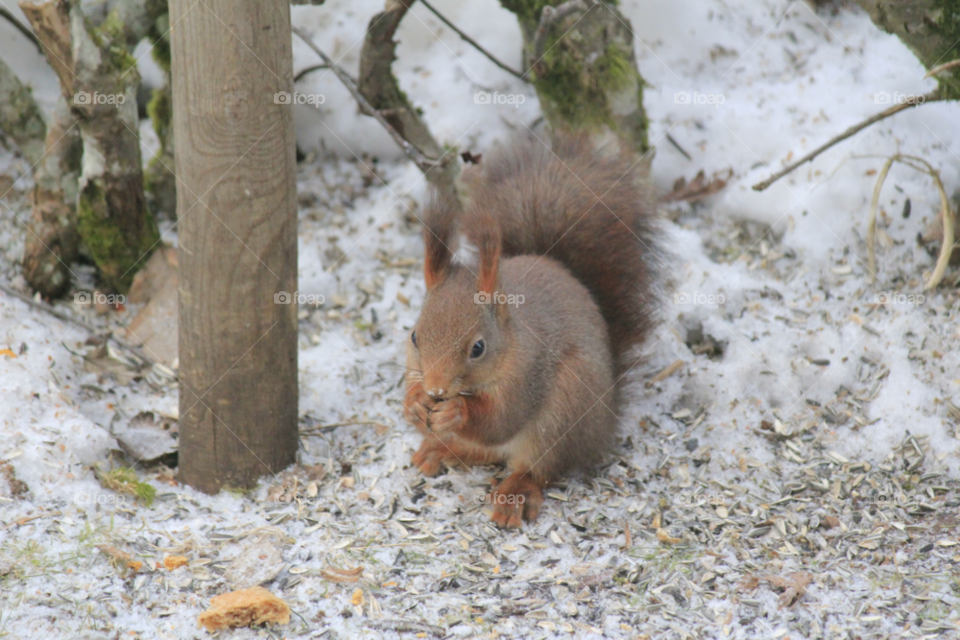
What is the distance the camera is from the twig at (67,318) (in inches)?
97.7

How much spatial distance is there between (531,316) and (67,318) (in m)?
1.39

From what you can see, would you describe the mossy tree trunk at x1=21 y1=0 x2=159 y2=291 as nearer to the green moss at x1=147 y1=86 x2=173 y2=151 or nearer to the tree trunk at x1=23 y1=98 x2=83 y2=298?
the tree trunk at x1=23 y1=98 x2=83 y2=298

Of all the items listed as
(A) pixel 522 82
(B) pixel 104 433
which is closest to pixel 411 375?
(B) pixel 104 433

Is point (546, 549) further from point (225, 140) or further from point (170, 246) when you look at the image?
point (170, 246)

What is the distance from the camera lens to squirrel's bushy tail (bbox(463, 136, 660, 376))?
231cm

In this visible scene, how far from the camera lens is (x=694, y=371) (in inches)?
101

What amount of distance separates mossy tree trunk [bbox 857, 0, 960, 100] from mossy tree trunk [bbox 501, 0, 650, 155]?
2.54ft

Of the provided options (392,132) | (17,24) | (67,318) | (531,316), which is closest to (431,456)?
(531,316)

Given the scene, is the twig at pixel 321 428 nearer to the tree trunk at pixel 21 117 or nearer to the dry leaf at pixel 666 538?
the dry leaf at pixel 666 538

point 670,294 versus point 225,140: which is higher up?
point 225,140

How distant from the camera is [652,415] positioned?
2.48 meters

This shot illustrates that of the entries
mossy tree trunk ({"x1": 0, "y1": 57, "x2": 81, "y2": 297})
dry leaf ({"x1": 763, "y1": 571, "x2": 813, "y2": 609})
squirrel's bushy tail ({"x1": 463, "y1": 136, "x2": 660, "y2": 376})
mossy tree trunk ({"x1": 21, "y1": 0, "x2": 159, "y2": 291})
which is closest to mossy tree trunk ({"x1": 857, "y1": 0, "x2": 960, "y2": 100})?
squirrel's bushy tail ({"x1": 463, "y1": 136, "x2": 660, "y2": 376})

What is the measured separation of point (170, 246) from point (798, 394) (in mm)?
1919

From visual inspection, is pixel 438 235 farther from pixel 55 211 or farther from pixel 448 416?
pixel 55 211
